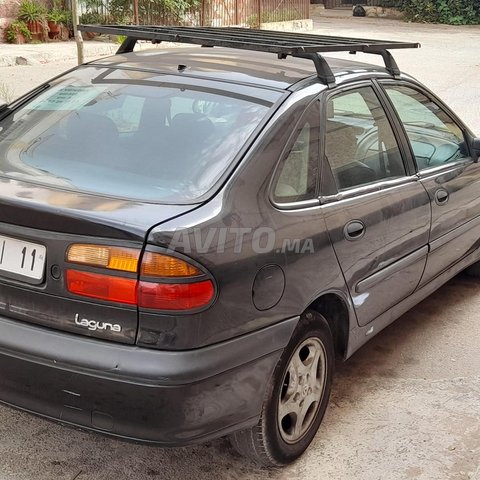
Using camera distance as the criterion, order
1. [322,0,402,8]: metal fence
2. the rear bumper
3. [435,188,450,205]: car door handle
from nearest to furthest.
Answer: the rear bumper → [435,188,450,205]: car door handle → [322,0,402,8]: metal fence

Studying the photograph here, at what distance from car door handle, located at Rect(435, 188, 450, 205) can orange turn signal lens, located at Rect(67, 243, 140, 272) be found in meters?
2.05

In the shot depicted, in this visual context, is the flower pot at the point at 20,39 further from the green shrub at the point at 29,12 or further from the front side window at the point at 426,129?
the front side window at the point at 426,129

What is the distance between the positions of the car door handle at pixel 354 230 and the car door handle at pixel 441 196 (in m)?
0.85

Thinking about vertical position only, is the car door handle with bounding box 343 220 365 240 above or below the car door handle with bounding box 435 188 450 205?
above

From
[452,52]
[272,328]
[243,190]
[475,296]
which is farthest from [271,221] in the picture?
[452,52]

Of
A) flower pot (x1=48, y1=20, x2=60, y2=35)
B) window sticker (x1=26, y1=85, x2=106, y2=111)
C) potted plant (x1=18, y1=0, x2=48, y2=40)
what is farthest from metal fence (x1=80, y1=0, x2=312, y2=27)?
window sticker (x1=26, y1=85, x2=106, y2=111)

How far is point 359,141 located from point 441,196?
0.75m

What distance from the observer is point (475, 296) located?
4922 mm

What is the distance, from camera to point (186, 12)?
17469 mm

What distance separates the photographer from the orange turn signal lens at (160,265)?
2.37m

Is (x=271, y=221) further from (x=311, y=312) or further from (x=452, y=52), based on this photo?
(x=452, y=52)

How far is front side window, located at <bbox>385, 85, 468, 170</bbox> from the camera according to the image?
3.90 metres

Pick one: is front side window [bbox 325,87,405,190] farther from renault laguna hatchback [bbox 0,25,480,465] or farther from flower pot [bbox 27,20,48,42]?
flower pot [bbox 27,20,48,42]

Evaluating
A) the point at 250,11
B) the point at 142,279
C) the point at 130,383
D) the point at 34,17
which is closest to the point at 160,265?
the point at 142,279
